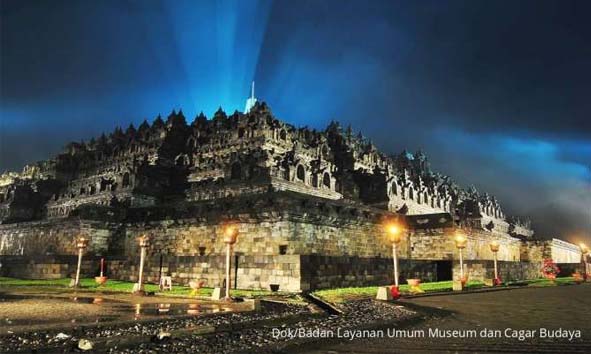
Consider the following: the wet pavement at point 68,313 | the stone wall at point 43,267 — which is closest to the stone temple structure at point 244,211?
the stone wall at point 43,267

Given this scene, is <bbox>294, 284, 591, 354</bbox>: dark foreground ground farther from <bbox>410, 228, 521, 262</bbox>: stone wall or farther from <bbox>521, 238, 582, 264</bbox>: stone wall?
<bbox>521, 238, 582, 264</bbox>: stone wall

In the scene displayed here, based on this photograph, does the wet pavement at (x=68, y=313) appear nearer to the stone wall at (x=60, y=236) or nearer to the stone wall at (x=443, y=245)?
the stone wall at (x=60, y=236)

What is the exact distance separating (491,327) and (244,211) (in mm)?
17834

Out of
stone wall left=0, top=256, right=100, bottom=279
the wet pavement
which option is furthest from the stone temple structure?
the wet pavement

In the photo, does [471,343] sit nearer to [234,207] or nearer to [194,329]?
[194,329]

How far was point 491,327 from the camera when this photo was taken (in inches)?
348

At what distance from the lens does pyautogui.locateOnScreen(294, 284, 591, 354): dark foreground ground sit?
6871 millimetres

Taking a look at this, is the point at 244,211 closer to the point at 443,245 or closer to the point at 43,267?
the point at 43,267

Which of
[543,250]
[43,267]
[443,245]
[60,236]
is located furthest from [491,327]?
[543,250]

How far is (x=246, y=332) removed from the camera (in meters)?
8.40

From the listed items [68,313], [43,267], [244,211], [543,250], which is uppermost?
[244,211]

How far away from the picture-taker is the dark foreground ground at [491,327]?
6.87 metres

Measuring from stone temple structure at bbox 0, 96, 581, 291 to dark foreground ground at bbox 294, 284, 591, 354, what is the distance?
25.4 feet

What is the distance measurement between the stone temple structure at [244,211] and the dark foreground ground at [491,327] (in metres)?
7.74
